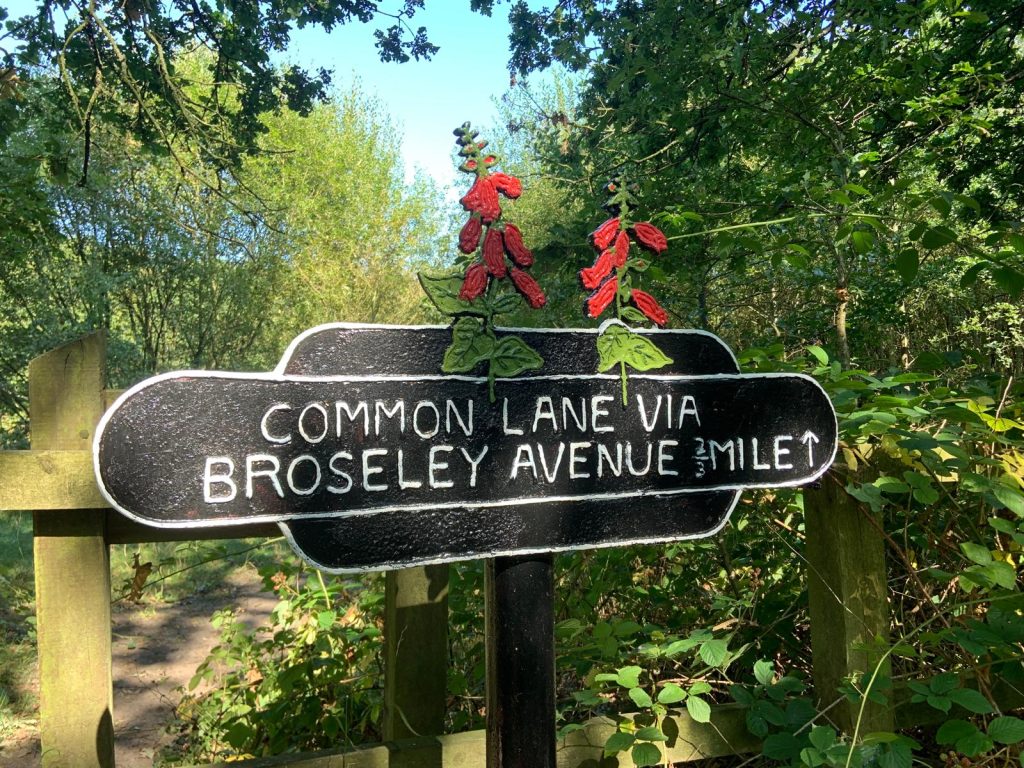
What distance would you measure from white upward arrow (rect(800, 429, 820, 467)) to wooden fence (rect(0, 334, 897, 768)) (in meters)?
0.26

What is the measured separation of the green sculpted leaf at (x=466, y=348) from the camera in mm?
1289

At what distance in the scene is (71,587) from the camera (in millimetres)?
1304

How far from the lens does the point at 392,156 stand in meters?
17.6

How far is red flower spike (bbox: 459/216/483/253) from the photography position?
132cm

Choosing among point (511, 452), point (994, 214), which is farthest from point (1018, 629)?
point (994, 214)

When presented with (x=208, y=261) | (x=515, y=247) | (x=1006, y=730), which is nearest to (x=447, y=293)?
(x=515, y=247)

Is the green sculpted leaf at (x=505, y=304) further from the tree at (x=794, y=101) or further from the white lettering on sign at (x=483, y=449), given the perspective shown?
the tree at (x=794, y=101)

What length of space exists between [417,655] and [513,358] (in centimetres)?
80

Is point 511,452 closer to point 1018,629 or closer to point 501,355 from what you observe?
point 501,355

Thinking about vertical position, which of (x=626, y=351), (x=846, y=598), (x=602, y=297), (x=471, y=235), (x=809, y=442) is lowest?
(x=846, y=598)

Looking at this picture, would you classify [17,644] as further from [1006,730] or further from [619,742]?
[1006,730]

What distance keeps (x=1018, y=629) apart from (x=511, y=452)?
112 cm

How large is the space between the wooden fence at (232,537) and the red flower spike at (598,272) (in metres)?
0.76

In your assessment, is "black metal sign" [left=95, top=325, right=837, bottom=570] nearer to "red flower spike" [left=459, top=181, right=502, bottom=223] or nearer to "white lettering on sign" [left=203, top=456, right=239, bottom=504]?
"white lettering on sign" [left=203, top=456, right=239, bottom=504]
